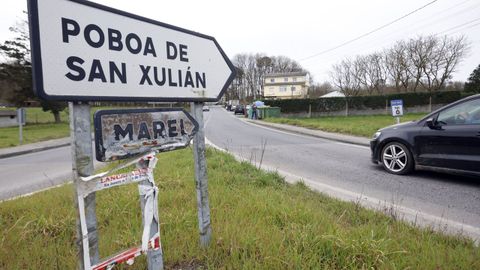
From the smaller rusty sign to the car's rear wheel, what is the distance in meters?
5.14

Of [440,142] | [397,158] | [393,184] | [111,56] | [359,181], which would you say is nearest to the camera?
[111,56]

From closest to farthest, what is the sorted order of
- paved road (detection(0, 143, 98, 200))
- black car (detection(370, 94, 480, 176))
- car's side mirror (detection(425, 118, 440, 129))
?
black car (detection(370, 94, 480, 176)) → car's side mirror (detection(425, 118, 440, 129)) → paved road (detection(0, 143, 98, 200))

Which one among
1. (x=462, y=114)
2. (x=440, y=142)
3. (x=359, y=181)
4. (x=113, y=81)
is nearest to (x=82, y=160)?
(x=113, y=81)

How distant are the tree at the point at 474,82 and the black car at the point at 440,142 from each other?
39.9 m

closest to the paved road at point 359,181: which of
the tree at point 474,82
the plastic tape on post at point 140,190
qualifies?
the plastic tape on post at point 140,190

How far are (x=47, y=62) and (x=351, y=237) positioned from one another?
8.37ft

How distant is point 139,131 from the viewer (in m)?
Result: 1.66

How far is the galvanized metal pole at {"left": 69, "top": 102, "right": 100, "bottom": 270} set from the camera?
139 cm

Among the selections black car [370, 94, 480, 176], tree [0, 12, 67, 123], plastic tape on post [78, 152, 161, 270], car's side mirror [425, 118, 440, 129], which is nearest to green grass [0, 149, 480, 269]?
plastic tape on post [78, 152, 161, 270]

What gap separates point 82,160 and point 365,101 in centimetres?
3131

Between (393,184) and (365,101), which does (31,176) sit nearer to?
(393,184)

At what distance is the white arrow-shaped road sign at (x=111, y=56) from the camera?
4.35 ft

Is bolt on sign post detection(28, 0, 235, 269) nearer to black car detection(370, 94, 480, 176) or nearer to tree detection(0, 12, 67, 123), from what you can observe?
black car detection(370, 94, 480, 176)

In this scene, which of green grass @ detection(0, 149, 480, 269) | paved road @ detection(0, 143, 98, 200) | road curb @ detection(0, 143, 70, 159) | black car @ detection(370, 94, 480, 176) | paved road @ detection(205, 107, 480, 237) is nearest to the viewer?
green grass @ detection(0, 149, 480, 269)
